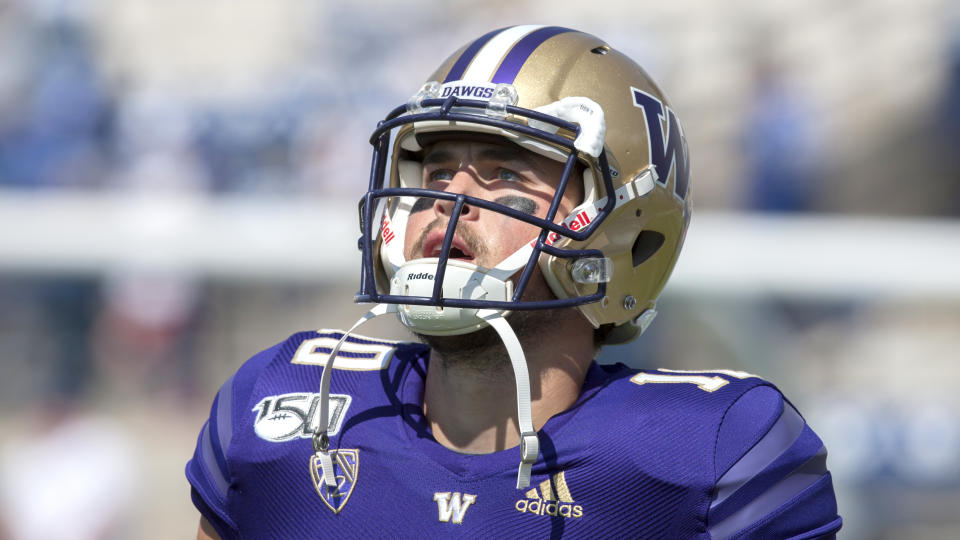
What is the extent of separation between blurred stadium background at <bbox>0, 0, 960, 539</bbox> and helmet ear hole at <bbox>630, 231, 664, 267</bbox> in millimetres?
3279

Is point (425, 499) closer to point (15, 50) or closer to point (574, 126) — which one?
point (574, 126)

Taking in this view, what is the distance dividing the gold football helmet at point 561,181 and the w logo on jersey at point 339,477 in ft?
0.87

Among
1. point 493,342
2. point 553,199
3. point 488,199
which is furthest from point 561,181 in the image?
point 493,342

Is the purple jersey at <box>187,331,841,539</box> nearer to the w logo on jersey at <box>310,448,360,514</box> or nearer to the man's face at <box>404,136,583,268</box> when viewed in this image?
the w logo on jersey at <box>310,448,360,514</box>

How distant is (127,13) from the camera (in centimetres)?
725

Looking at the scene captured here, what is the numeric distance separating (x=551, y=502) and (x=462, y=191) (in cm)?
54

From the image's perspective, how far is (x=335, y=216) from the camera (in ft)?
18.6

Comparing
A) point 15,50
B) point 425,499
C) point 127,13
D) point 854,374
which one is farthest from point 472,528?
point 127,13

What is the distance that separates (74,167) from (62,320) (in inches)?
34.3

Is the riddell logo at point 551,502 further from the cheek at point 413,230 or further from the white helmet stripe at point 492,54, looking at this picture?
the white helmet stripe at point 492,54

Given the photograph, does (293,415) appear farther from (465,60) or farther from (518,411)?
(465,60)

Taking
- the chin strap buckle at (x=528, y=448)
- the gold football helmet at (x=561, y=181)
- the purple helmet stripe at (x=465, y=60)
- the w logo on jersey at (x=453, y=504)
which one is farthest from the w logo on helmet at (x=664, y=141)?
the w logo on jersey at (x=453, y=504)

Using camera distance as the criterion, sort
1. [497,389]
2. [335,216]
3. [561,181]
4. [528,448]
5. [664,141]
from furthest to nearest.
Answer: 1. [335,216]
2. [664,141]
3. [497,389]
4. [561,181]
5. [528,448]

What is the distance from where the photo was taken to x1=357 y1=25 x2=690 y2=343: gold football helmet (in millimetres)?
1737
